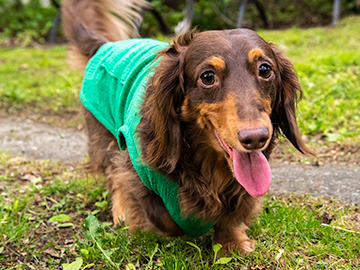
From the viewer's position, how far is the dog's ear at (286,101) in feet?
6.47

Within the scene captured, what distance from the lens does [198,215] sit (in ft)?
6.57

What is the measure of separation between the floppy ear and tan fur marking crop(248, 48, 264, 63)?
0.33m

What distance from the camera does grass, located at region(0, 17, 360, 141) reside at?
11.7 feet

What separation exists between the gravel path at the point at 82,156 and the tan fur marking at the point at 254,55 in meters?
1.23

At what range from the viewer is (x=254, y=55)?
1.72m

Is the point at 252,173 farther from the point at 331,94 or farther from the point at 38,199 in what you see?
the point at 331,94

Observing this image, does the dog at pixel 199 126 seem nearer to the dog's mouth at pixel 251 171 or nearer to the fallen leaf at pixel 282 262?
the dog's mouth at pixel 251 171

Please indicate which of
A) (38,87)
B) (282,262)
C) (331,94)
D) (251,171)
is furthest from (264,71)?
(38,87)

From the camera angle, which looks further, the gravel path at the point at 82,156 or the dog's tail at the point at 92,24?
the dog's tail at the point at 92,24

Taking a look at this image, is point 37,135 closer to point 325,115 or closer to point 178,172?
point 178,172

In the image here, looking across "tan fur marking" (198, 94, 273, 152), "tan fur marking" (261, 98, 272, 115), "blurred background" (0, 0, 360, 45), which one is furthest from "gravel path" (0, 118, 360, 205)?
"blurred background" (0, 0, 360, 45)

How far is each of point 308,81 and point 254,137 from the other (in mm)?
3168

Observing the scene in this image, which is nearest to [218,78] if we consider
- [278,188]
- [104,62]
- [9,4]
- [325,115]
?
[104,62]

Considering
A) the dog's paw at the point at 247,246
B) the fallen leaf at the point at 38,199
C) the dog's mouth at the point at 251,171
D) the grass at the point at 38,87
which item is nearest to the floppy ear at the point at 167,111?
the dog's mouth at the point at 251,171
